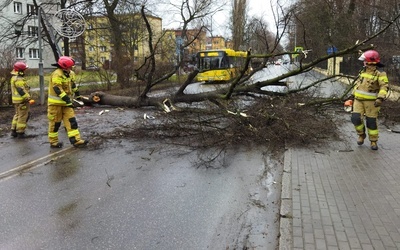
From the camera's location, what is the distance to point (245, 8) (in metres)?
46.9

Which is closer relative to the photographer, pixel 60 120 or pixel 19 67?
pixel 60 120

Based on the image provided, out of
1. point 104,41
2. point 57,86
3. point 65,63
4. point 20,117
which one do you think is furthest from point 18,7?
point 57,86

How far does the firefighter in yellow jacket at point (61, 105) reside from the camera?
7.53m

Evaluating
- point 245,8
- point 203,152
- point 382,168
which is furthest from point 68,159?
point 245,8

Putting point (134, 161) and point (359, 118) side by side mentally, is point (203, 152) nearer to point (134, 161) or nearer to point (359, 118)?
point (134, 161)

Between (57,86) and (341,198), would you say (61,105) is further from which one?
(341,198)

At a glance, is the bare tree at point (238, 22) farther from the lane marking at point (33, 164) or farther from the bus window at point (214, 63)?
the lane marking at point (33, 164)

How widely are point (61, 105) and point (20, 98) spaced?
184cm

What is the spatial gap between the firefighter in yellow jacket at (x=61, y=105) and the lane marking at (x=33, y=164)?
1.07ft

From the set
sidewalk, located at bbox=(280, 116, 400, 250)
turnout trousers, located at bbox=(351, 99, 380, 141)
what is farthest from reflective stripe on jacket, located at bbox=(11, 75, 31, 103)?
turnout trousers, located at bbox=(351, 99, 380, 141)

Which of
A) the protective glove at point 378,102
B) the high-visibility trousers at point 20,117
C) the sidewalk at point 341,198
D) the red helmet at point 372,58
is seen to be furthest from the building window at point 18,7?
the protective glove at point 378,102

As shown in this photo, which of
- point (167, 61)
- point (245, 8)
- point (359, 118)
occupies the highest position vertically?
point (245, 8)

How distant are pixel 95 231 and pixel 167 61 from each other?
66.9ft

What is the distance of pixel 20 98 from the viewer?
8734mm
